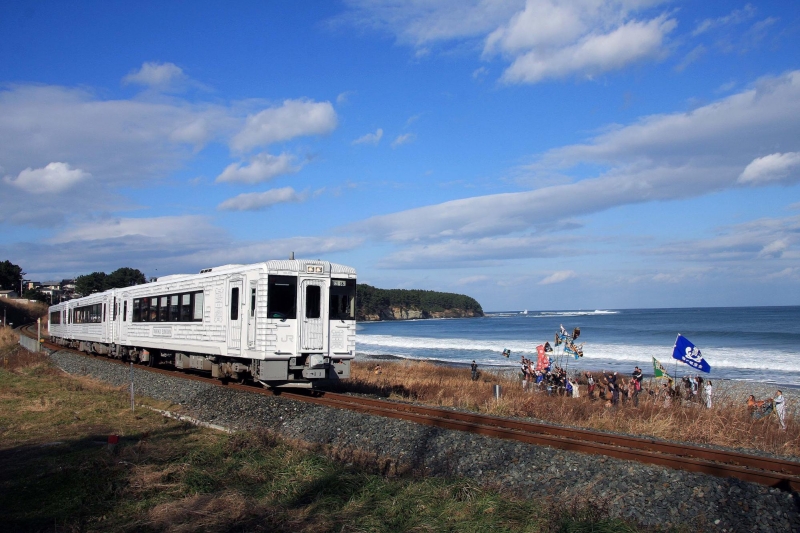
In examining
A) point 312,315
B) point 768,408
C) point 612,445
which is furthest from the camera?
point 312,315

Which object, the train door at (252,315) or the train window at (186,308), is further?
the train window at (186,308)

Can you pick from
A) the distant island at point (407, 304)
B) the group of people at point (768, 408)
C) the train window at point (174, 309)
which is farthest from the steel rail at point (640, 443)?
the distant island at point (407, 304)

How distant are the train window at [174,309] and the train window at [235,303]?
4291 millimetres

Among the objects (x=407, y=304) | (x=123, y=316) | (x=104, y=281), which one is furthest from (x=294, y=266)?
(x=407, y=304)

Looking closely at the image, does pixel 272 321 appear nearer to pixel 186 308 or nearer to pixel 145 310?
pixel 186 308

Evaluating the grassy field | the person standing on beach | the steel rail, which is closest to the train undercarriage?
the steel rail

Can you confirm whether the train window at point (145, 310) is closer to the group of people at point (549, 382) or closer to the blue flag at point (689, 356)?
the group of people at point (549, 382)

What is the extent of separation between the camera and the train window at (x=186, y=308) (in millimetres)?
18062

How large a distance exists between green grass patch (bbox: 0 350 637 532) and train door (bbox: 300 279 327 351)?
3898 mm

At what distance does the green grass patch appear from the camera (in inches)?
246

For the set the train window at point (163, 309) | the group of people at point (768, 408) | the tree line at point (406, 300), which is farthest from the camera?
the tree line at point (406, 300)

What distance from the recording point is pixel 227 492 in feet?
23.2

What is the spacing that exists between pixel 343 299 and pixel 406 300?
485 ft

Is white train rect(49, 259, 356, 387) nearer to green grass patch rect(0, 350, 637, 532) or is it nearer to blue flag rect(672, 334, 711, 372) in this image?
green grass patch rect(0, 350, 637, 532)
